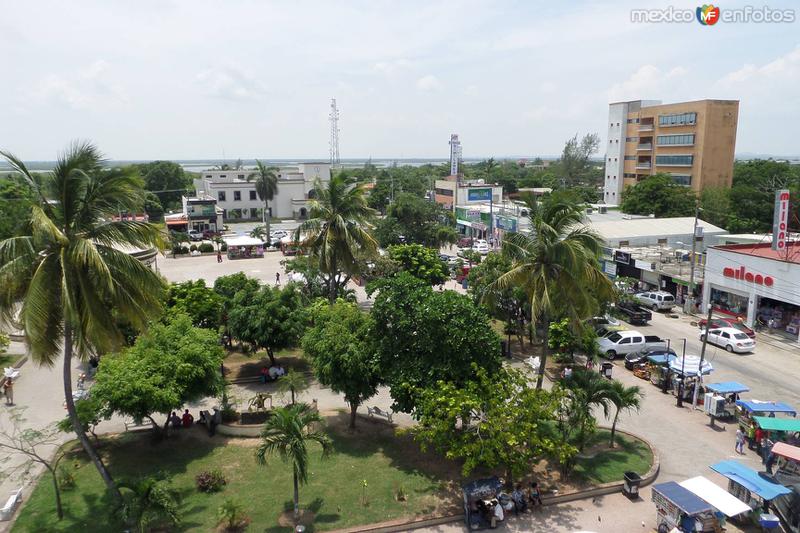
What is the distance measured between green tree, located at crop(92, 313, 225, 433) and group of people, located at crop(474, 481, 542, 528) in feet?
31.5

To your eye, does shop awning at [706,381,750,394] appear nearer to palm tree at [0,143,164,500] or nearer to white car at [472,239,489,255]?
palm tree at [0,143,164,500]

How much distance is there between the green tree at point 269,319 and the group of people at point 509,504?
12.4 meters

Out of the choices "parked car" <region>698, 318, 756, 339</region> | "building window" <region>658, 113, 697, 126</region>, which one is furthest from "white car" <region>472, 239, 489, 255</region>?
"building window" <region>658, 113, 697, 126</region>

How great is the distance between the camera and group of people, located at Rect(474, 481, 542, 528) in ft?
47.4

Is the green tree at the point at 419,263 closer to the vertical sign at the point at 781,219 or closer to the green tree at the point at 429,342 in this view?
the green tree at the point at 429,342

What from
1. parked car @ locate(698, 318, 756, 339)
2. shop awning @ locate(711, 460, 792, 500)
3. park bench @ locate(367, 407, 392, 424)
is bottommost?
park bench @ locate(367, 407, 392, 424)

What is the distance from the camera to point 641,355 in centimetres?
2748

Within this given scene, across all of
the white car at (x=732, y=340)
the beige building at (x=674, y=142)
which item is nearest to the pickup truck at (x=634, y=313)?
the white car at (x=732, y=340)

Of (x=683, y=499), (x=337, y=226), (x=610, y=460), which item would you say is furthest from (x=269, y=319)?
(x=683, y=499)

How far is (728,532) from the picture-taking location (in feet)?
46.7

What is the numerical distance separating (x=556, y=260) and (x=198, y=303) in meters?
17.1

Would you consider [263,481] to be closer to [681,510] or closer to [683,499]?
[681,510]

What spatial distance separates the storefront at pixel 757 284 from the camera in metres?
29.9

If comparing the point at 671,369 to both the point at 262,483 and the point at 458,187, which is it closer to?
the point at 262,483
